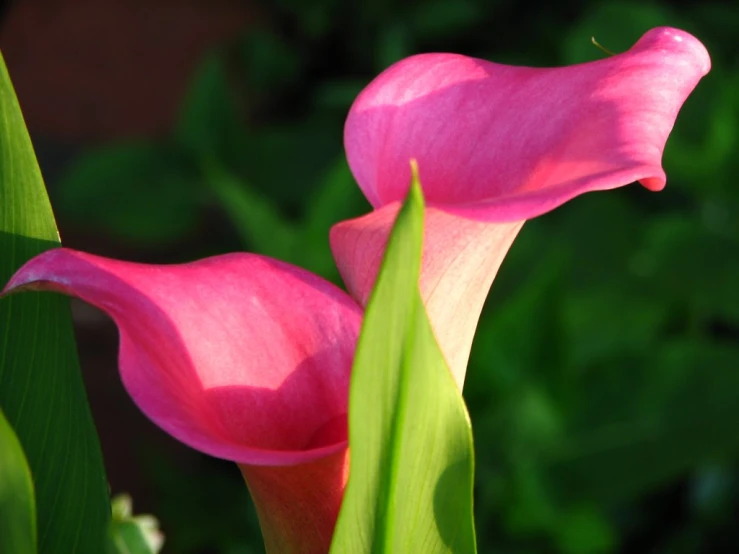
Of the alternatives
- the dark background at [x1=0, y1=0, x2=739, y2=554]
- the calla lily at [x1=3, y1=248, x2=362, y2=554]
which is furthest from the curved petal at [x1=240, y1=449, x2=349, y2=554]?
the dark background at [x1=0, y1=0, x2=739, y2=554]

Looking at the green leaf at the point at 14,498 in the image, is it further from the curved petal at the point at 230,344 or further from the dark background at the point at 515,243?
the dark background at the point at 515,243

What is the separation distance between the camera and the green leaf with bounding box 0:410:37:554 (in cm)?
23

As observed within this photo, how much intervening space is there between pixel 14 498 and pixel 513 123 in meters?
0.18

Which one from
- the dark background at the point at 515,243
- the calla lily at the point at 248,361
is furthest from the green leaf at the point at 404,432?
the dark background at the point at 515,243

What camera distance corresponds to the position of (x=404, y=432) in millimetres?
246

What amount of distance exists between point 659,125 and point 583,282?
940 mm

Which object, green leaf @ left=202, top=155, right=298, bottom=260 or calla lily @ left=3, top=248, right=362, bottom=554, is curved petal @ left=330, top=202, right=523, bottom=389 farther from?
green leaf @ left=202, top=155, right=298, bottom=260

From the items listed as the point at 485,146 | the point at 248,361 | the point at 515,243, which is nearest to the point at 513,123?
the point at 485,146

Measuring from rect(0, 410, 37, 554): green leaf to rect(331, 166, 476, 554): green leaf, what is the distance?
0.08 m

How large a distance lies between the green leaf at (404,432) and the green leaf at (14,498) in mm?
77

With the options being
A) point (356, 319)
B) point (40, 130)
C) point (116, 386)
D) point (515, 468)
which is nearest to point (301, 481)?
point (356, 319)

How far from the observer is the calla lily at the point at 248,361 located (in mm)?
241

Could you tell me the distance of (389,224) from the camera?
0.86ft

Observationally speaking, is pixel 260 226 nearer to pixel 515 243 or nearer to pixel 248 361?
pixel 515 243
